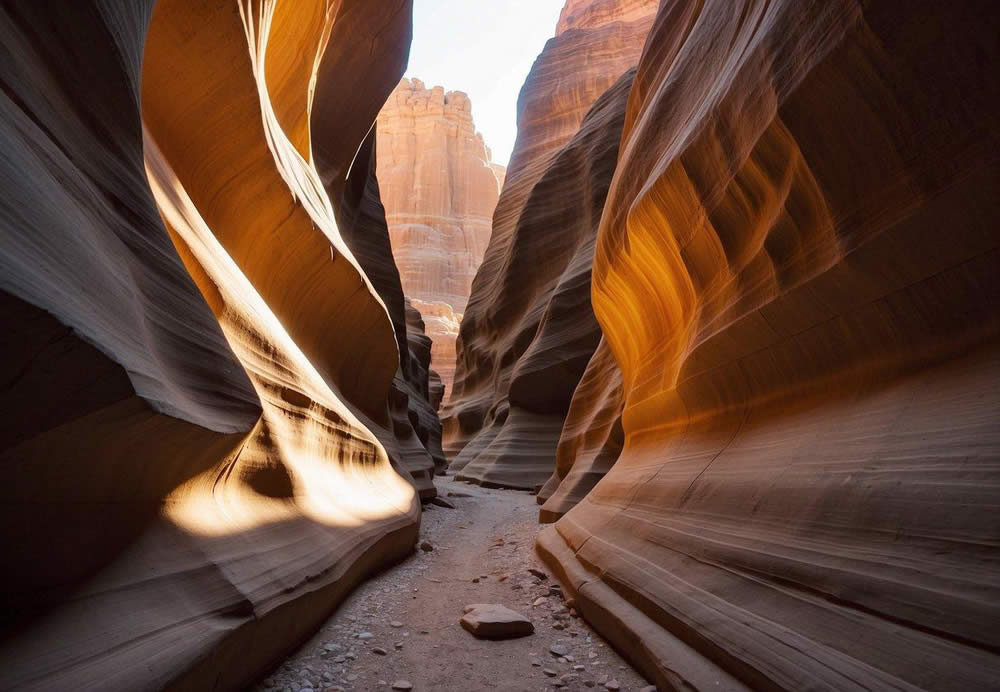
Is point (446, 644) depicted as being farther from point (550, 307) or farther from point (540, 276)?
point (540, 276)

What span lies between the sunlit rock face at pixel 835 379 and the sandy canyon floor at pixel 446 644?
0.63ft

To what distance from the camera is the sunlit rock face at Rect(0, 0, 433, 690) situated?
1.47 m

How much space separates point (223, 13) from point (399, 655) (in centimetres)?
406

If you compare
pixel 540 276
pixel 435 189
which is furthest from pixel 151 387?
pixel 435 189

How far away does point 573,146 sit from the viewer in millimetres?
16812

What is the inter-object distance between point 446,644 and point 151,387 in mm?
1898

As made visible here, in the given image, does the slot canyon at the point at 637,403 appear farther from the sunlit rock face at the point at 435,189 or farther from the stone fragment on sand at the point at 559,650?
the sunlit rock face at the point at 435,189

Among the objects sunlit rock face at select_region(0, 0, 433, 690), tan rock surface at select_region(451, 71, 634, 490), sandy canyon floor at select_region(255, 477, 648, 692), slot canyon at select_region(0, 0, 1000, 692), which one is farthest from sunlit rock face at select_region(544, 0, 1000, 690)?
tan rock surface at select_region(451, 71, 634, 490)

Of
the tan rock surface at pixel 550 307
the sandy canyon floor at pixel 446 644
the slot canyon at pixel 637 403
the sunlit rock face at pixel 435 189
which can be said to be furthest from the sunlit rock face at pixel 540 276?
the sunlit rock face at pixel 435 189

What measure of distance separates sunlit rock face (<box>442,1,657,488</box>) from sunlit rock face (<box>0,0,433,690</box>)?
854cm

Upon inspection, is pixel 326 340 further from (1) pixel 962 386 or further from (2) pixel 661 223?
(1) pixel 962 386

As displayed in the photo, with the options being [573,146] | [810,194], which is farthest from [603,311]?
[573,146]

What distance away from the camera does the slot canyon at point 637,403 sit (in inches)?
62.1

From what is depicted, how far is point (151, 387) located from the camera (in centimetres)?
171
